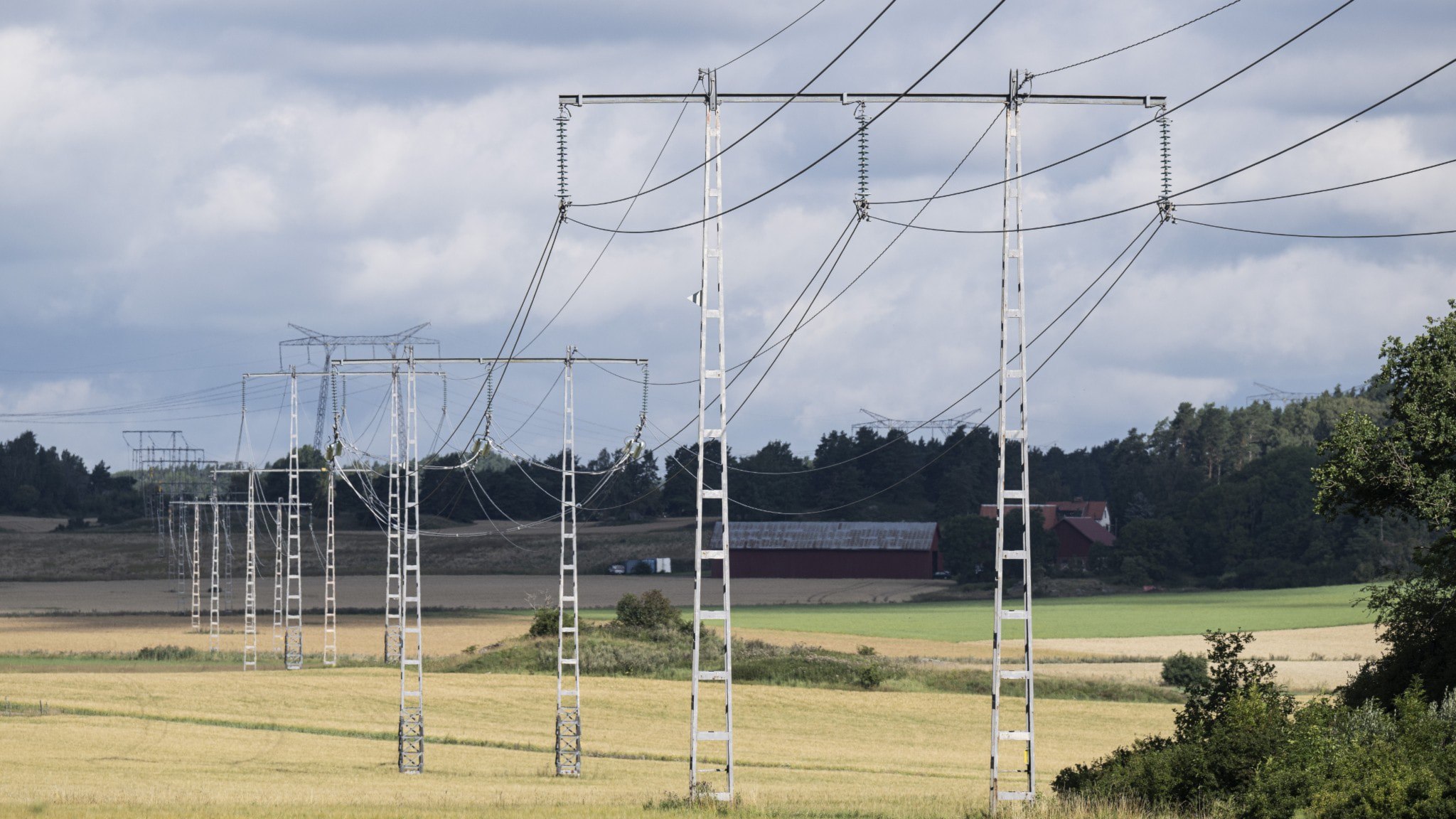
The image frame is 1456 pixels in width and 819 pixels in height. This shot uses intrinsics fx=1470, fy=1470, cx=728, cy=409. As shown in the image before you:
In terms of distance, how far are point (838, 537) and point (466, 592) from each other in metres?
50.0

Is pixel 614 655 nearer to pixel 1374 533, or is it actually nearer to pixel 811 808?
pixel 811 808

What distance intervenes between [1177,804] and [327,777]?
24983 mm

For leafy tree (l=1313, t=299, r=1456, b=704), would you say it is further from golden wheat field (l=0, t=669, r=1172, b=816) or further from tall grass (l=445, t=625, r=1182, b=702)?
tall grass (l=445, t=625, r=1182, b=702)

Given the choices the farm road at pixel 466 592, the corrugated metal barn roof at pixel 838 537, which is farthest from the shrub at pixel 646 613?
the corrugated metal barn roof at pixel 838 537

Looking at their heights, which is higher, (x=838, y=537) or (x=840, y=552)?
(x=838, y=537)

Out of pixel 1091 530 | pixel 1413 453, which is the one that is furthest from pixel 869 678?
pixel 1091 530

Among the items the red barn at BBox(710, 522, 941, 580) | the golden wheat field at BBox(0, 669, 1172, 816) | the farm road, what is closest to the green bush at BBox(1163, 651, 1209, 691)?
the golden wheat field at BBox(0, 669, 1172, 816)

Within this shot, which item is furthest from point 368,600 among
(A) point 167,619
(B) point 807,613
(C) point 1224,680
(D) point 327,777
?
(C) point 1224,680

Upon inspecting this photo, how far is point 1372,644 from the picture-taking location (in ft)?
313

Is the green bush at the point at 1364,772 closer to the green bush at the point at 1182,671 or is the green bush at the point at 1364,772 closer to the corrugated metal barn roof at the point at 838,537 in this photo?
the green bush at the point at 1182,671

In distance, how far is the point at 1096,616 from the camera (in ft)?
410

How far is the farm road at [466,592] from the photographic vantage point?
131m

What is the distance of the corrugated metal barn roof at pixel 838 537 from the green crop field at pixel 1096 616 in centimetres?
2713

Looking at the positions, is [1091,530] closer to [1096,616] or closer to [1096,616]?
[1096,616]
